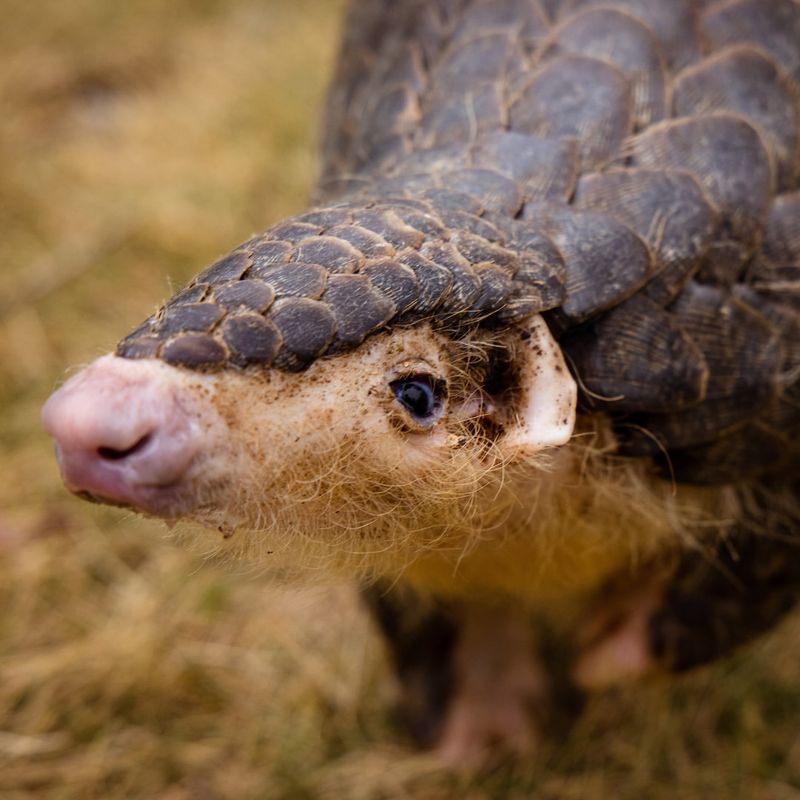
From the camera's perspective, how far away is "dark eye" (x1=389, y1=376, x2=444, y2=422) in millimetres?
1503

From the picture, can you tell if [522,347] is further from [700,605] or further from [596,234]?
[700,605]

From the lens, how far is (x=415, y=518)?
164 centimetres

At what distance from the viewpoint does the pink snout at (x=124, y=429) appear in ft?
4.20

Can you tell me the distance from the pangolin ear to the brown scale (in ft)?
0.16

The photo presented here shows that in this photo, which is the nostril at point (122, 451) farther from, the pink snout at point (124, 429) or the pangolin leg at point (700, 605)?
the pangolin leg at point (700, 605)

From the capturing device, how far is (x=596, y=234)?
5.68 ft

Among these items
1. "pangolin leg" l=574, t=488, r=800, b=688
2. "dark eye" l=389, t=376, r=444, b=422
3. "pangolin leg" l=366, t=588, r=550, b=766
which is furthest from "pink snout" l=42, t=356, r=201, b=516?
"pangolin leg" l=366, t=588, r=550, b=766

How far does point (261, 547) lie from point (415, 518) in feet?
0.74

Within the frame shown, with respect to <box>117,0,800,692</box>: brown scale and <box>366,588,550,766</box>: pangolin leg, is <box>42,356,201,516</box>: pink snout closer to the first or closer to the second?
<box>117,0,800,692</box>: brown scale

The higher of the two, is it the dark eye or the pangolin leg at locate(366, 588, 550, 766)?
the dark eye

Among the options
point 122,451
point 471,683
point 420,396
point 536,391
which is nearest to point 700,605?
point 471,683

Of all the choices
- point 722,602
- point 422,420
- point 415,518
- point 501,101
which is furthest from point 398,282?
point 722,602

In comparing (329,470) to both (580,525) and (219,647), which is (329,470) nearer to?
(580,525)

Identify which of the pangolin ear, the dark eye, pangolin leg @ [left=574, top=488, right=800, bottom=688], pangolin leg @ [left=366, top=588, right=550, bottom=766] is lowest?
pangolin leg @ [left=366, top=588, right=550, bottom=766]
